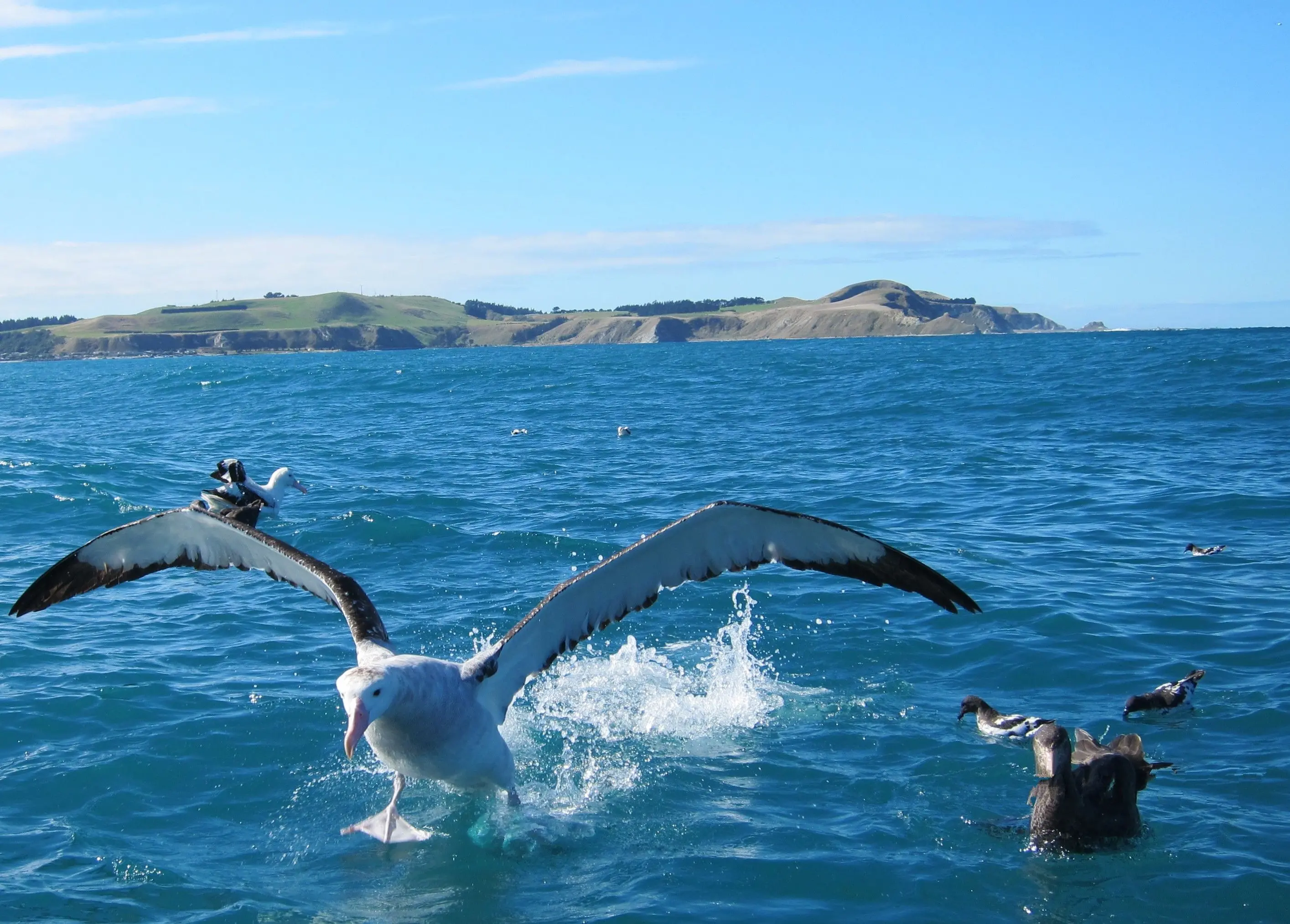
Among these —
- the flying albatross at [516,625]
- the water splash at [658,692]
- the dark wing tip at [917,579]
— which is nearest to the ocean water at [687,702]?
the water splash at [658,692]

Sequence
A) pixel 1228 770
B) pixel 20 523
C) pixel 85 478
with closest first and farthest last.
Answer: pixel 1228 770 → pixel 20 523 → pixel 85 478

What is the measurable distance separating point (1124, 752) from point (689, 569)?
9.76 ft

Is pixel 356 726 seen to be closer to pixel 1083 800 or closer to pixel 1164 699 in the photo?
pixel 1083 800

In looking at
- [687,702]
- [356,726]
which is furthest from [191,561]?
[687,702]

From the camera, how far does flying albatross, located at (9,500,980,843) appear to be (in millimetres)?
7062

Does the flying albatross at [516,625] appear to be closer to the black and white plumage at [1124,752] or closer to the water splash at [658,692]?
the black and white plumage at [1124,752]

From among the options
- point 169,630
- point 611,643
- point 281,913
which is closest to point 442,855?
point 281,913

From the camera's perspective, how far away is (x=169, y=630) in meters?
11.6

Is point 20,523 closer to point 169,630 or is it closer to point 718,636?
point 169,630

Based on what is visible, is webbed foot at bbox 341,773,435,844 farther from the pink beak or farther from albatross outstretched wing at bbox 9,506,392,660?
the pink beak

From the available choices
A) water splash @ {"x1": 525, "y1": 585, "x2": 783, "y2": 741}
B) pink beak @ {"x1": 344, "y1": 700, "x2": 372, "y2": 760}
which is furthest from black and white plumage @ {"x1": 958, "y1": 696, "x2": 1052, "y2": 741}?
pink beak @ {"x1": 344, "y1": 700, "x2": 372, "y2": 760}

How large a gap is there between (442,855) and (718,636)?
447cm

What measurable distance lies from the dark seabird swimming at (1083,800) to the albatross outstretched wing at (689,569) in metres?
1.06

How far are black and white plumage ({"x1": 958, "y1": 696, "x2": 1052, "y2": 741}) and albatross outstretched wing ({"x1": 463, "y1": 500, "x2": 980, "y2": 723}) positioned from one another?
1.32 meters
